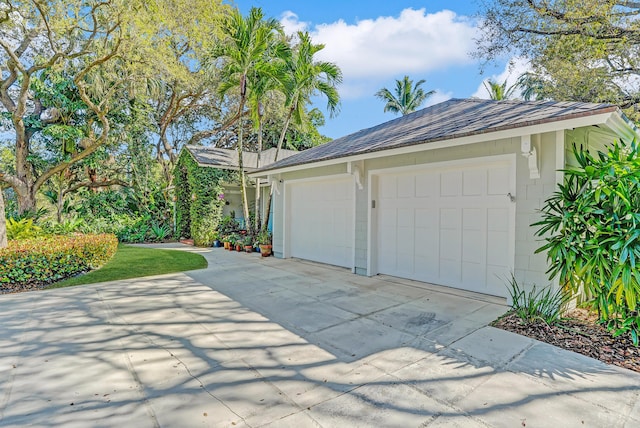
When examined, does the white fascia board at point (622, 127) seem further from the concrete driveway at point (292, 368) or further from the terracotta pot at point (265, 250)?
the terracotta pot at point (265, 250)

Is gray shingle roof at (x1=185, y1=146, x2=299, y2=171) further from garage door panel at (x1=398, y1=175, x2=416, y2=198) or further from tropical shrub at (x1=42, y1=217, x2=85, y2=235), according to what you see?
garage door panel at (x1=398, y1=175, x2=416, y2=198)

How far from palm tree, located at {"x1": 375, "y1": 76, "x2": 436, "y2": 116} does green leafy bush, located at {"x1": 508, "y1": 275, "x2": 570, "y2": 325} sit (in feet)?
72.6

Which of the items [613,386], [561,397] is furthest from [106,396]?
[613,386]

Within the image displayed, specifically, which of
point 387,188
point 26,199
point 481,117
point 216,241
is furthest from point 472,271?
point 26,199

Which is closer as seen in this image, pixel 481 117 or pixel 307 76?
pixel 481 117

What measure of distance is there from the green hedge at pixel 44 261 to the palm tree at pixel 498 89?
19.0 metres

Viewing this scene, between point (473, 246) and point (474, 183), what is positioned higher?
point (474, 183)

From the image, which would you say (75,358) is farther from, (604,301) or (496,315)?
(604,301)

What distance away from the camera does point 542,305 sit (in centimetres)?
418

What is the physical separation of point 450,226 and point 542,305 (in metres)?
1.90

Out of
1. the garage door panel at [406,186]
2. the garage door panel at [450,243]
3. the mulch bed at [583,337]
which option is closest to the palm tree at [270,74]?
the garage door panel at [406,186]

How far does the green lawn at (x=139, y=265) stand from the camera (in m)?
6.85

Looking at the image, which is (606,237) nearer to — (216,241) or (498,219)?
(498,219)

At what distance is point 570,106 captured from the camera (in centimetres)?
442
